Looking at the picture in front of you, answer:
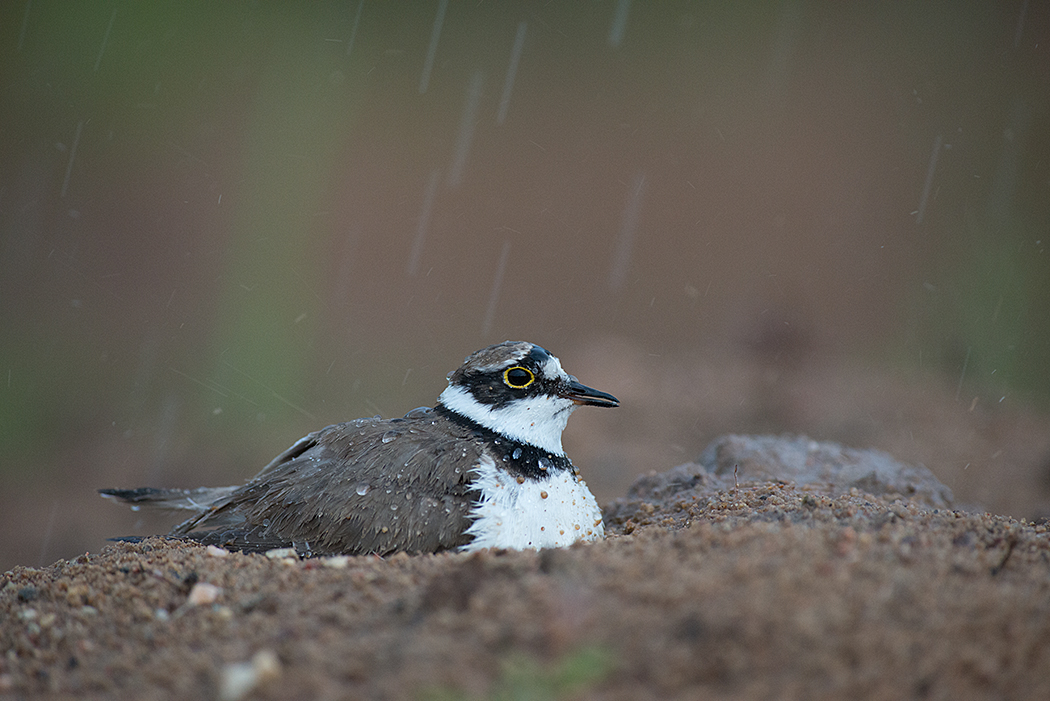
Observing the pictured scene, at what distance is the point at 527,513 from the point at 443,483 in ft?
1.30

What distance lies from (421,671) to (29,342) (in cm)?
1097

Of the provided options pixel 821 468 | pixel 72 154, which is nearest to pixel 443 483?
pixel 821 468

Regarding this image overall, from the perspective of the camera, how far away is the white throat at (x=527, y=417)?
12.7ft

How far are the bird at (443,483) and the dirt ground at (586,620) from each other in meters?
0.37

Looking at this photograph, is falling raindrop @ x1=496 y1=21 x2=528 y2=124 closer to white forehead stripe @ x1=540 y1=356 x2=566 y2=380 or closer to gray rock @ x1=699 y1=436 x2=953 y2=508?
gray rock @ x1=699 y1=436 x2=953 y2=508

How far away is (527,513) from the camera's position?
3502 mm

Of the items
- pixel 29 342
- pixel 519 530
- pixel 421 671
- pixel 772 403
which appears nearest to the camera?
pixel 421 671

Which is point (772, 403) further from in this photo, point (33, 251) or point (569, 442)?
point (33, 251)

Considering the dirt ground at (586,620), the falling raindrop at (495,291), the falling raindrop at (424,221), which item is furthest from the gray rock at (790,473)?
the falling raindrop at (424,221)

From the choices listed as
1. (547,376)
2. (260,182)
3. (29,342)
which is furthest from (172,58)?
(547,376)

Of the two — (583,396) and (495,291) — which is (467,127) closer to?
(495,291)

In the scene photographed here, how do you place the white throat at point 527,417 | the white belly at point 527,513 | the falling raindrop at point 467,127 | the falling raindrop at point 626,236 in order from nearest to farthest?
the white belly at point 527,513 < the white throat at point 527,417 < the falling raindrop at point 626,236 < the falling raindrop at point 467,127

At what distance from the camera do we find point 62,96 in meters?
12.0

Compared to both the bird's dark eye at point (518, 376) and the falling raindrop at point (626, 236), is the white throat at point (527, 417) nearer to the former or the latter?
the bird's dark eye at point (518, 376)
